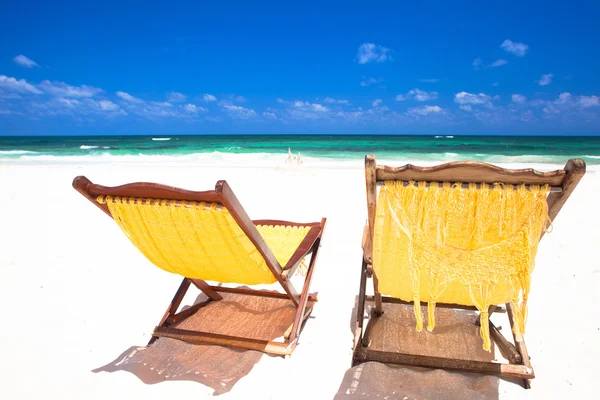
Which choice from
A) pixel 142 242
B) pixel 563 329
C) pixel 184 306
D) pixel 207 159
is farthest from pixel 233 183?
pixel 207 159

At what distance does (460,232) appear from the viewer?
166cm

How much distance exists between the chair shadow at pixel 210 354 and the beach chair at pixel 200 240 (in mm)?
87

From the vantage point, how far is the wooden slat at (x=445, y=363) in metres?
1.89

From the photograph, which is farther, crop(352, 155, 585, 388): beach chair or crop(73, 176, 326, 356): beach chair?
crop(73, 176, 326, 356): beach chair

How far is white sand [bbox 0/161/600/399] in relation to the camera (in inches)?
78.4

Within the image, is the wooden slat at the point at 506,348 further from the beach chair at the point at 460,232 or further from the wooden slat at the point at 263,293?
the wooden slat at the point at 263,293

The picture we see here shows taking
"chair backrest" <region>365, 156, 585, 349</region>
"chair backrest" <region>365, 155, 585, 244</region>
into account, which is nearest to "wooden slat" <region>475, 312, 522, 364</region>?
"chair backrest" <region>365, 156, 585, 349</region>

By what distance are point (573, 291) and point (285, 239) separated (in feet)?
7.94

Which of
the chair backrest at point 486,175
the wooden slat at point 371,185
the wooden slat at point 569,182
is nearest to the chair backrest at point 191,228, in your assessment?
the wooden slat at point 371,185

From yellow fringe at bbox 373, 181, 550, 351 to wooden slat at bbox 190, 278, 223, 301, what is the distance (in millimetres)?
1413

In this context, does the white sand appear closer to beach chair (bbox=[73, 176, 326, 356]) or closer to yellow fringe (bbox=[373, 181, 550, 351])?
beach chair (bbox=[73, 176, 326, 356])

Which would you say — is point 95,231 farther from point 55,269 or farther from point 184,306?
point 184,306

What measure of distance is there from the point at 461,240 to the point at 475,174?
0.36 meters

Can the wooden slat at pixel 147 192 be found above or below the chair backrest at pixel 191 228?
above
